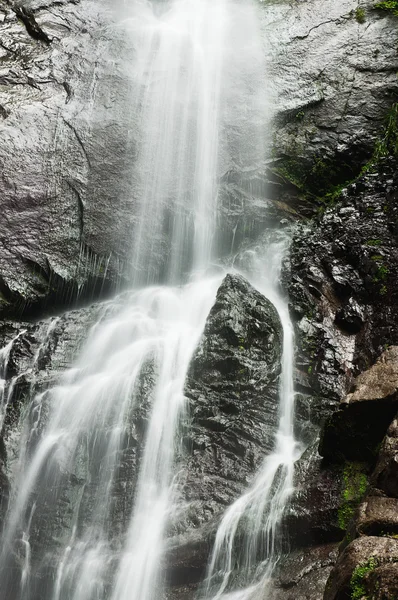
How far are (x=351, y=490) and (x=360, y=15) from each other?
14.0m

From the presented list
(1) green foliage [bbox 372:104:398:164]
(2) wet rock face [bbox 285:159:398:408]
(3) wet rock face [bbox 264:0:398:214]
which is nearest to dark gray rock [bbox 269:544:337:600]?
(2) wet rock face [bbox 285:159:398:408]

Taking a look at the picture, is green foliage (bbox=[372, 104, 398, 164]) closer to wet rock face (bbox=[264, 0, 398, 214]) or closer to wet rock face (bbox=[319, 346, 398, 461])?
wet rock face (bbox=[264, 0, 398, 214])

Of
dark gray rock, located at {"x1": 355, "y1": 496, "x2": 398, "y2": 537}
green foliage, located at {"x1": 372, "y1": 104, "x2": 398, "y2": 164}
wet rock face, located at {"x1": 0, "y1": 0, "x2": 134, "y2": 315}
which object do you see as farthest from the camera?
green foliage, located at {"x1": 372, "y1": 104, "x2": 398, "y2": 164}

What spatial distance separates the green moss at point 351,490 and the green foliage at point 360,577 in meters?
1.87

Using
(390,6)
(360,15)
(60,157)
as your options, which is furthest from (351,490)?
(390,6)

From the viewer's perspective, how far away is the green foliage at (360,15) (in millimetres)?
14953

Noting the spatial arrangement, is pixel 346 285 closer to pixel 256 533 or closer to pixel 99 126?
pixel 256 533

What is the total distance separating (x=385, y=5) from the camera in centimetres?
1499

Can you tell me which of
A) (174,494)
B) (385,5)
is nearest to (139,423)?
(174,494)

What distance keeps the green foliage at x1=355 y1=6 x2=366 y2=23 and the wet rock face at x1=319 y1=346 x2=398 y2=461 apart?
40.1 feet

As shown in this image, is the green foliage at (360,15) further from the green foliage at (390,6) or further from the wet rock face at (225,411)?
the wet rock face at (225,411)

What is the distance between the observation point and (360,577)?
387 cm

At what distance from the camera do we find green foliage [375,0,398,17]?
48.8 feet

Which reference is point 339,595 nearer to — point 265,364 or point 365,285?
point 265,364
